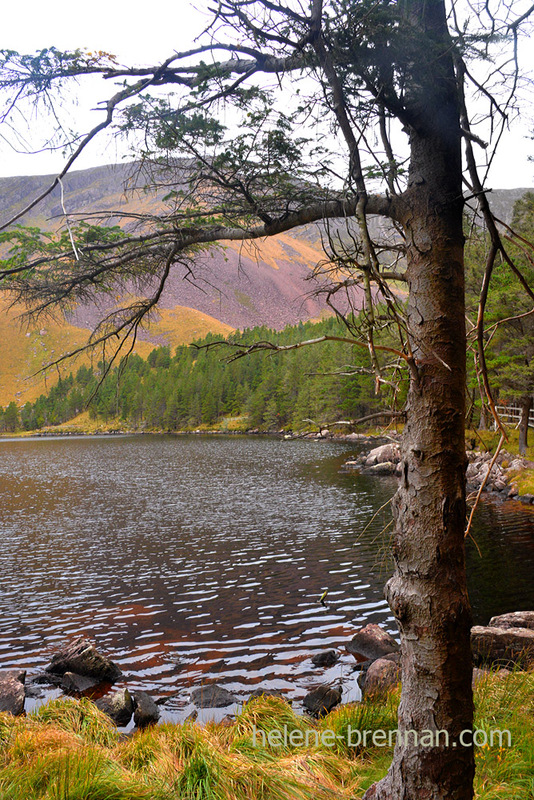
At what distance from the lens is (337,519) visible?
24172 mm

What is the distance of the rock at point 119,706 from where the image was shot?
28.3 feet

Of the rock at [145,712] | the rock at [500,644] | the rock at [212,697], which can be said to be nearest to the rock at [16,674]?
the rock at [145,712]

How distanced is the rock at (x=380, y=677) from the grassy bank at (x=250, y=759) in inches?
59.6

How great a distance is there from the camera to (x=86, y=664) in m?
10.1

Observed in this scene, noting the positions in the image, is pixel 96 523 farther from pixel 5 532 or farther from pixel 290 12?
pixel 290 12

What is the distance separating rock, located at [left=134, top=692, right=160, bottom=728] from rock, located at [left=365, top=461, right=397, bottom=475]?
101 feet

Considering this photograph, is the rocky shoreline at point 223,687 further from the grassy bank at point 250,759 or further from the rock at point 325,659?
the grassy bank at point 250,759

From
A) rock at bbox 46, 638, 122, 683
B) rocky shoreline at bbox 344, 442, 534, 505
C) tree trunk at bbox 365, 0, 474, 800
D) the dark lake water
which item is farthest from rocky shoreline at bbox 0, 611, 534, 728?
rocky shoreline at bbox 344, 442, 534, 505

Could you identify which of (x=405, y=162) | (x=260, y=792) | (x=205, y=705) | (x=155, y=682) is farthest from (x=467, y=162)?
(x=155, y=682)

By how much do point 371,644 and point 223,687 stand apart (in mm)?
3259

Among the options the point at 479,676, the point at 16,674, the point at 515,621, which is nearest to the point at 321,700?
the point at 479,676

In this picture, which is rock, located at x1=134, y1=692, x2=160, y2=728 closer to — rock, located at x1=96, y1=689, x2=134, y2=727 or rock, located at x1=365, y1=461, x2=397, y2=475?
rock, located at x1=96, y1=689, x2=134, y2=727

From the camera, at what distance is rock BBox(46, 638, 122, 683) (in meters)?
10.1

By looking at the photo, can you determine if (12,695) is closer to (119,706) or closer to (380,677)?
(119,706)
